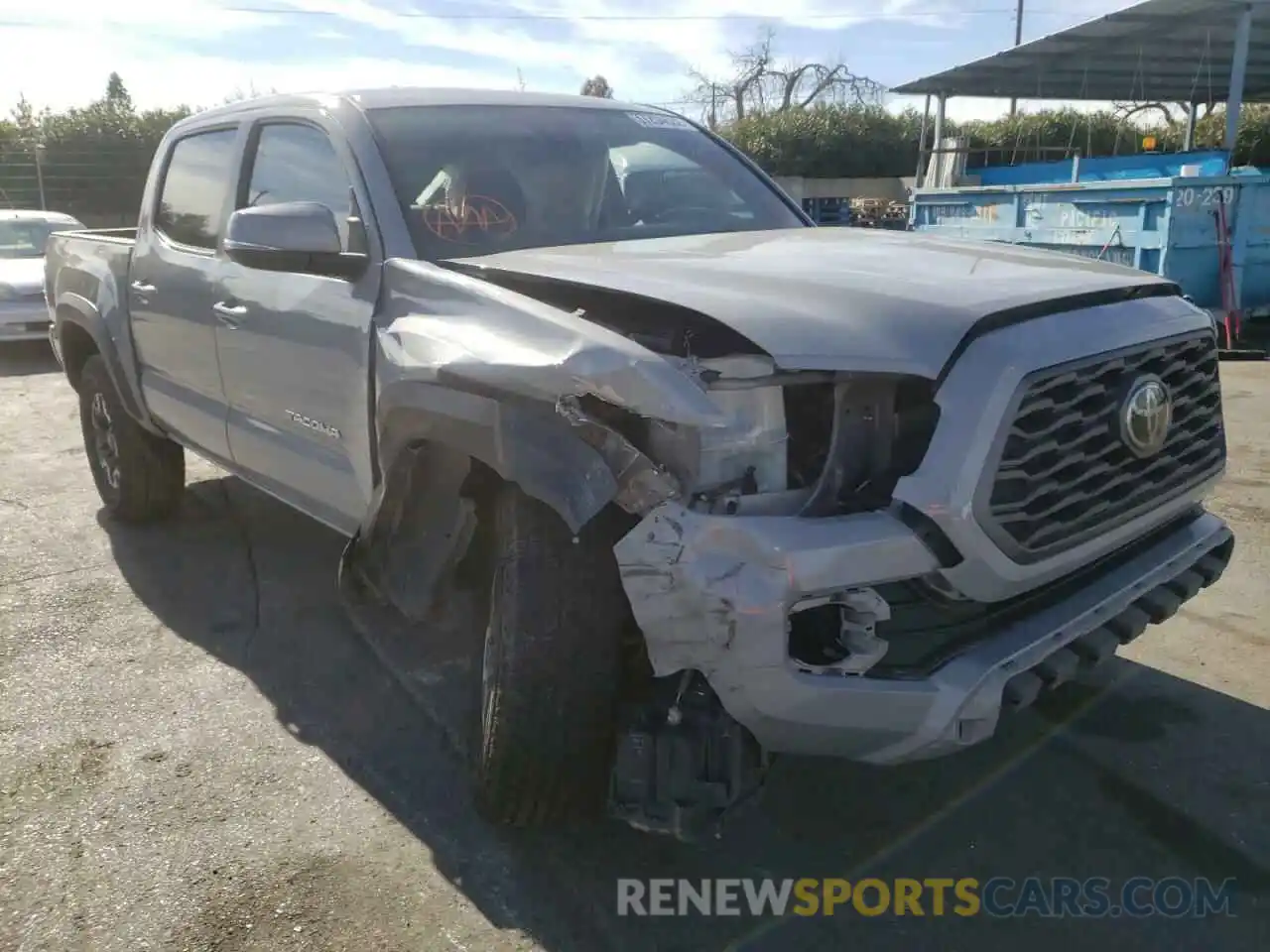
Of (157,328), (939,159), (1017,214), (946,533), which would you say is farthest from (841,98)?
(946,533)

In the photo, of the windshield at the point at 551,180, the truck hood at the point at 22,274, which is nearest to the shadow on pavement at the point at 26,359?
the truck hood at the point at 22,274

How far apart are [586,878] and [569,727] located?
1.46ft

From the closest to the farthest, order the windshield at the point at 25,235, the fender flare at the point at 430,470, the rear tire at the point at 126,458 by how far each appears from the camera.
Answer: the fender flare at the point at 430,470 → the rear tire at the point at 126,458 → the windshield at the point at 25,235

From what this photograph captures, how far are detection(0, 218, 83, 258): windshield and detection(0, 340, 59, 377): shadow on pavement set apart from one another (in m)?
1.00

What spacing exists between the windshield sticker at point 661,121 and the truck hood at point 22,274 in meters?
8.77

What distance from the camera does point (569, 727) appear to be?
8.30ft

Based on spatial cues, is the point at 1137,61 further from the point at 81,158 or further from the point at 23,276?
Result: the point at 81,158

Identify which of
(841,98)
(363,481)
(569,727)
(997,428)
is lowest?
(569,727)

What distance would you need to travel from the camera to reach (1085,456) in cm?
251

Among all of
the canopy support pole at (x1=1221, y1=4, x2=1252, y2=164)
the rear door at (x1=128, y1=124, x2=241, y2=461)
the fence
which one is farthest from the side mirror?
the fence

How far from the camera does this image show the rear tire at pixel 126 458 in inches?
209

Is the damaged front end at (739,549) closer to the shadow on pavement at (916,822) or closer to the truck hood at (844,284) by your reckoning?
the truck hood at (844,284)

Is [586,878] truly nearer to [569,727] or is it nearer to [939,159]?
[569,727]

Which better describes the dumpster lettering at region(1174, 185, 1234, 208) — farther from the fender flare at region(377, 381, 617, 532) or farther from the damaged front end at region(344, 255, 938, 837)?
the fender flare at region(377, 381, 617, 532)
